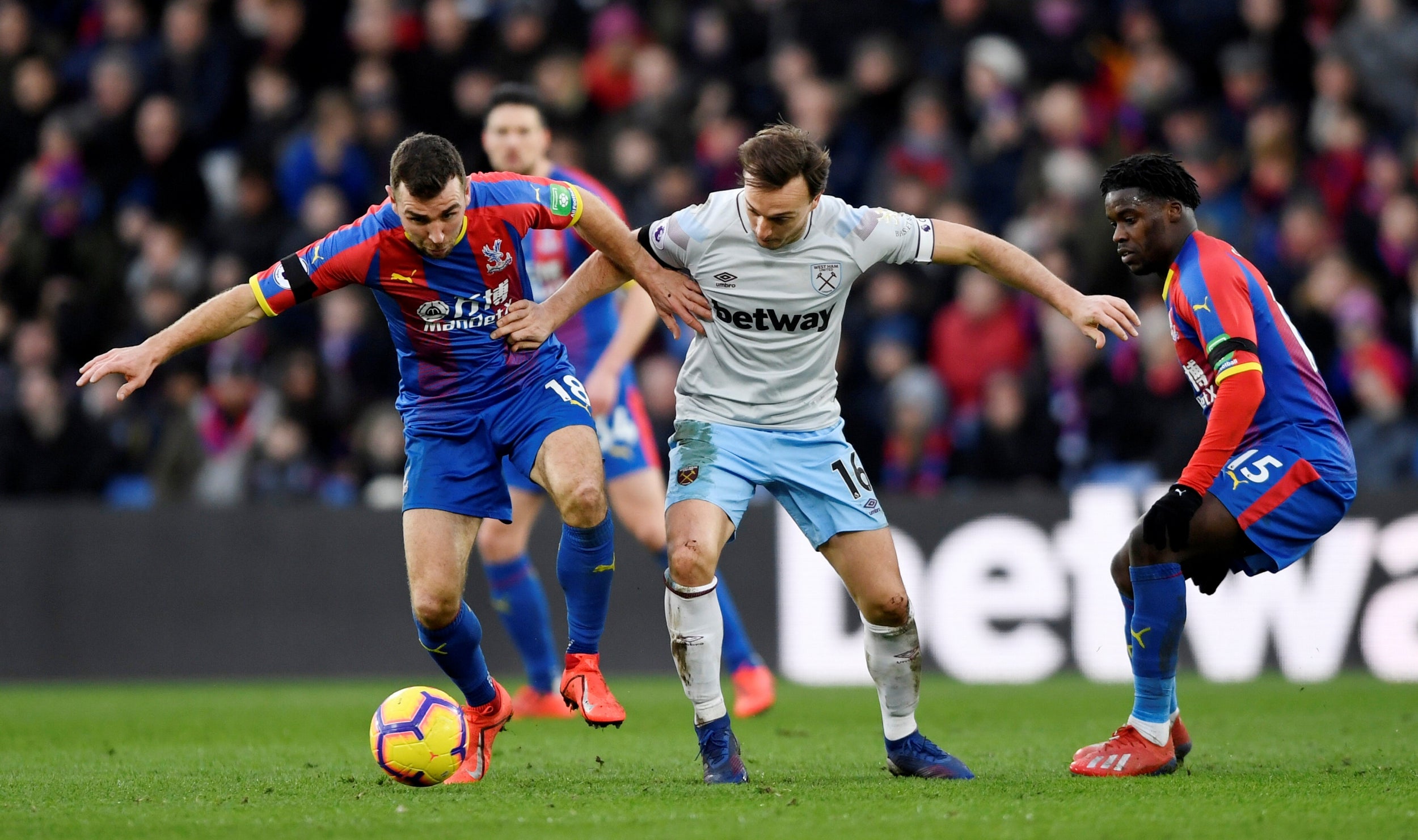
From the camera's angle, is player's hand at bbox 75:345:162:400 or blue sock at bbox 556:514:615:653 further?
blue sock at bbox 556:514:615:653

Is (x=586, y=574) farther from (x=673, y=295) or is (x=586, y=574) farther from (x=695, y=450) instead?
(x=673, y=295)

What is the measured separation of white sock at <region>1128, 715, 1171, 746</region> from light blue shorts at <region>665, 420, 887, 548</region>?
1.23 meters

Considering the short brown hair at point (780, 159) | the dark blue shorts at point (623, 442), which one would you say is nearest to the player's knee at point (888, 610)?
the short brown hair at point (780, 159)

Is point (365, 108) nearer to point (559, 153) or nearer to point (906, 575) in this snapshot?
point (559, 153)

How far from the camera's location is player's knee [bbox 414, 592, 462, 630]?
625 centimetres

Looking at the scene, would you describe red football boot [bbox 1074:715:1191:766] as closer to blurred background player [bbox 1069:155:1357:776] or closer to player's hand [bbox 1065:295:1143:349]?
blurred background player [bbox 1069:155:1357:776]

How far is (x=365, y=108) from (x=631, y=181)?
9.08 feet

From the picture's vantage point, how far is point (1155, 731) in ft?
20.7

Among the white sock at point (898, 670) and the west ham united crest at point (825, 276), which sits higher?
the west ham united crest at point (825, 276)

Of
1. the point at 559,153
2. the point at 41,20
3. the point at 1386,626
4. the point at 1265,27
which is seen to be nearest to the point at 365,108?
the point at 559,153

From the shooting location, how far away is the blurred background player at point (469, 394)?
6191 millimetres

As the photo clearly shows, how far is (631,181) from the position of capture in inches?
533

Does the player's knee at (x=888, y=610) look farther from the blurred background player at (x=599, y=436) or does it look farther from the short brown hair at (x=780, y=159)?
the blurred background player at (x=599, y=436)

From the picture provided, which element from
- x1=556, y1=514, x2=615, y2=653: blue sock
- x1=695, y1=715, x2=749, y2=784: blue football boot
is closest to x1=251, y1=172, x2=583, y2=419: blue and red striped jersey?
x1=556, y1=514, x2=615, y2=653: blue sock
